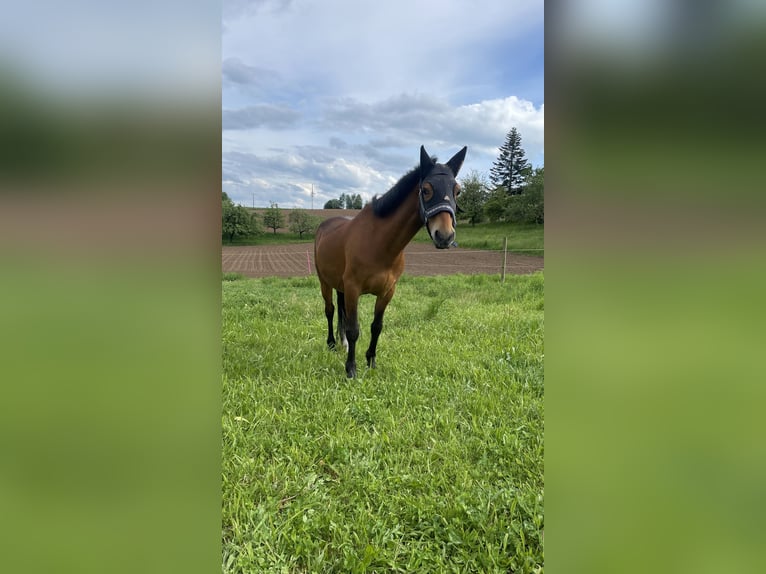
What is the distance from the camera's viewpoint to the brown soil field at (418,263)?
1594 centimetres

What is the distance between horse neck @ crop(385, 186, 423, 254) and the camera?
3.56m

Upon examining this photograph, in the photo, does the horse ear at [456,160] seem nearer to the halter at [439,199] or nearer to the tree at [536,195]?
the halter at [439,199]

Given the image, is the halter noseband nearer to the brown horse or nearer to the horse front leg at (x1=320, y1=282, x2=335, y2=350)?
the brown horse

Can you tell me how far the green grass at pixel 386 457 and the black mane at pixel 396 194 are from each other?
1687 millimetres

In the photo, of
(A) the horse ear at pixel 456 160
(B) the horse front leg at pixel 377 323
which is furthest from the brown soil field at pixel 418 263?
(A) the horse ear at pixel 456 160

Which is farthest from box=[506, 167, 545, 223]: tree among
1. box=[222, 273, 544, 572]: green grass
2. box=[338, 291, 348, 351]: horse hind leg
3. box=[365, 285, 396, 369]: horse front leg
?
box=[338, 291, 348, 351]: horse hind leg

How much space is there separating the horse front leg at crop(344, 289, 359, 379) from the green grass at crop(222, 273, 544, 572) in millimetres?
133

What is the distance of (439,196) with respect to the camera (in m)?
3.11
